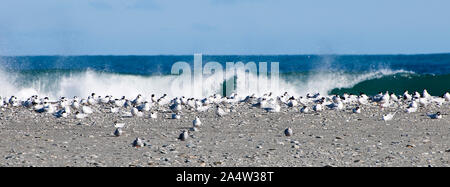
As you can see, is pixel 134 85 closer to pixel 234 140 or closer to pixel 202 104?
pixel 202 104

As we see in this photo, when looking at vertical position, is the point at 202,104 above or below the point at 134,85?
below

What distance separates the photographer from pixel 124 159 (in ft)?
24.6

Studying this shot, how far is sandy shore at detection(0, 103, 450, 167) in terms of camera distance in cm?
747

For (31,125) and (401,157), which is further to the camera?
(31,125)

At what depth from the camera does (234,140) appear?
9.12m

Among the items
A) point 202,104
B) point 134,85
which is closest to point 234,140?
point 202,104

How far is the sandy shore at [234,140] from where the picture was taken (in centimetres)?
747

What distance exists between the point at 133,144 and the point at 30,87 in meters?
17.2

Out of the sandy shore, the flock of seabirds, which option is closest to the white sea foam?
the flock of seabirds

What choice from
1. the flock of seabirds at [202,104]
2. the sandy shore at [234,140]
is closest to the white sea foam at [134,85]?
the flock of seabirds at [202,104]
